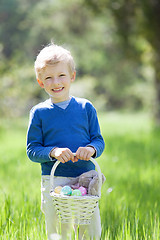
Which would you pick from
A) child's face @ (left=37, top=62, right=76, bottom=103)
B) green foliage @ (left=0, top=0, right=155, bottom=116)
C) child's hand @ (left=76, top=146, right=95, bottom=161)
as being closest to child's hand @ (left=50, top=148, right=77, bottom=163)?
child's hand @ (left=76, top=146, right=95, bottom=161)

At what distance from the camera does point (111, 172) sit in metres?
5.64

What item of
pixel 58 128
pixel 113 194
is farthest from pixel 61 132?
pixel 113 194

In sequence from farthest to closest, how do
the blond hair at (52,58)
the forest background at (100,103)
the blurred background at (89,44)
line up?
the blurred background at (89,44), the forest background at (100,103), the blond hair at (52,58)

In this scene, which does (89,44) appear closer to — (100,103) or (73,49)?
(73,49)

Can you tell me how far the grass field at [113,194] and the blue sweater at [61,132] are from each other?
14.4 inches

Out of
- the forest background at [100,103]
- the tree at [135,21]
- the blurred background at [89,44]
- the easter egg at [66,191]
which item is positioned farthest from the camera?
the blurred background at [89,44]

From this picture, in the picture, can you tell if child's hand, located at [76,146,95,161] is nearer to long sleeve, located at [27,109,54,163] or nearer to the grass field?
long sleeve, located at [27,109,54,163]

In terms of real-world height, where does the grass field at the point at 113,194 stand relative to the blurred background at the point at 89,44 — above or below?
below

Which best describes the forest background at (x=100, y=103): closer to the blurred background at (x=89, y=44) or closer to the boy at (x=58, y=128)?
the blurred background at (x=89, y=44)

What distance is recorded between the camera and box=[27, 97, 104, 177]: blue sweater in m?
2.50

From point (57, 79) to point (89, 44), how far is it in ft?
78.1

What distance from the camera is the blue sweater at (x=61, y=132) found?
250 cm

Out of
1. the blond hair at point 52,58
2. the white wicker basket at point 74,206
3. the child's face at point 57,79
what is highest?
the blond hair at point 52,58

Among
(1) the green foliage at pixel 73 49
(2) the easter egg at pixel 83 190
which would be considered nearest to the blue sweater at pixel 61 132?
(2) the easter egg at pixel 83 190
